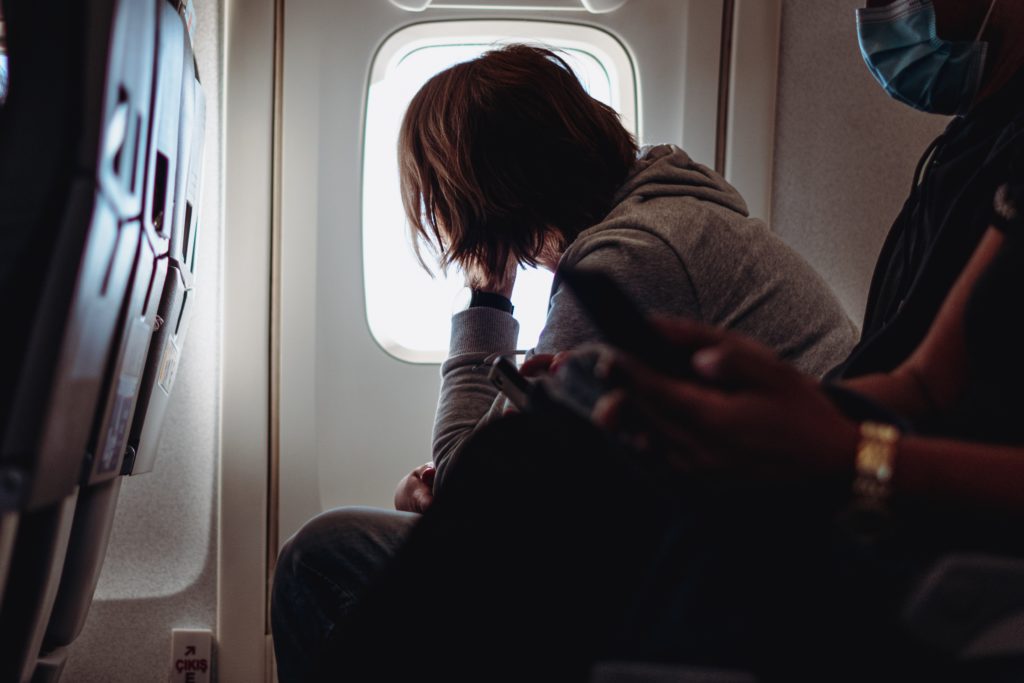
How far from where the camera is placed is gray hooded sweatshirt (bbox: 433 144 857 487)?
1109 millimetres

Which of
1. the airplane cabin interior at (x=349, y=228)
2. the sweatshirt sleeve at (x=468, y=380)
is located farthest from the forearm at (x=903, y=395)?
the sweatshirt sleeve at (x=468, y=380)

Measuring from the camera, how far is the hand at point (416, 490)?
1.41 m

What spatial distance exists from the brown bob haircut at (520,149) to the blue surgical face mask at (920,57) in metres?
0.42

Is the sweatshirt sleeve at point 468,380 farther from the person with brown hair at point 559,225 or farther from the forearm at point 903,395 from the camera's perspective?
the forearm at point 903,395

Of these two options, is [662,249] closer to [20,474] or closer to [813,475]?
[813,475]

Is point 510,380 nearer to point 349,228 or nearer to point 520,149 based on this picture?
point 520,149

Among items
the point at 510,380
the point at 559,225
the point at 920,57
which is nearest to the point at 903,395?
the point at 510,380

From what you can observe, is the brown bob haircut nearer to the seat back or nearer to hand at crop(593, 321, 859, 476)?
the seat back

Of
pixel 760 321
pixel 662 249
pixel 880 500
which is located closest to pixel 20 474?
pixel 880 500

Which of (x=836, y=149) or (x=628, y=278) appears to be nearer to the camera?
(x=628, y=278)

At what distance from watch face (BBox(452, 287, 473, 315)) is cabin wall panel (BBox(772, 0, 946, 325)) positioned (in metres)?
0.73

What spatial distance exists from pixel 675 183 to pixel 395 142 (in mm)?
682

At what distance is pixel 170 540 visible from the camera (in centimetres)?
169

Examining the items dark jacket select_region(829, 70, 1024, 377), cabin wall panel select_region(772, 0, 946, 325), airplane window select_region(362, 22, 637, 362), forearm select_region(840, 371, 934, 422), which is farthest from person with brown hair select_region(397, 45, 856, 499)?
cabin wall panel select_region(772, 0, 946, 325)
